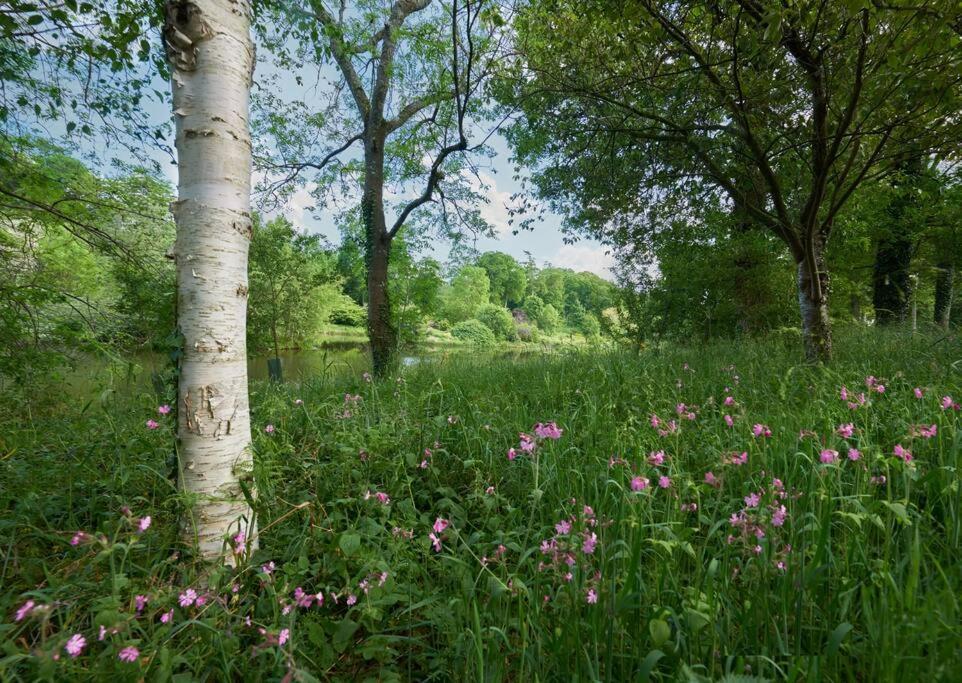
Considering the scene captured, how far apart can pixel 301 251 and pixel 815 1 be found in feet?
33.2

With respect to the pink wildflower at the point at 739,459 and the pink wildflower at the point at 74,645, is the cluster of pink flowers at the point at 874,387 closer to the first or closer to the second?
the pink wildflower at the point at 739,459

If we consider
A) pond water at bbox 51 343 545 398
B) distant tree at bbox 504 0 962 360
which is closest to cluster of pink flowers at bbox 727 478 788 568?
pond water at bbox 51 343 545 398

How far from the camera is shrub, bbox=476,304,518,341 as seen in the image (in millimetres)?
41812

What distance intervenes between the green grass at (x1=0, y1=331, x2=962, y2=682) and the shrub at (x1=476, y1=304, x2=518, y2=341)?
38729mm

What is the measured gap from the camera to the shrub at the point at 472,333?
37.1 m

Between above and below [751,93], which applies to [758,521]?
below

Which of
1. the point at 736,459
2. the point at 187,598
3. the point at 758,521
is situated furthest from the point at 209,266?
the point at 736,459

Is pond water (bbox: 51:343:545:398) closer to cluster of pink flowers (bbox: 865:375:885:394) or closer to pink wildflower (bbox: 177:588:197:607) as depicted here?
pink wildflower (bbox: 177:588:197:607)

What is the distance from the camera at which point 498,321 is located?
43.0m

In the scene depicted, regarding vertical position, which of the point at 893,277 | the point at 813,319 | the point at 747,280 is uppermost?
the point at 893,277

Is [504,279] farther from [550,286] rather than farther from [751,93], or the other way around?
[751,93]

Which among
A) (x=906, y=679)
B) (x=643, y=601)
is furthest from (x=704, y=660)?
(x=906, y=679)

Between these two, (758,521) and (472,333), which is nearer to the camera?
(758,521)

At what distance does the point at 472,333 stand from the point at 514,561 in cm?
3622
